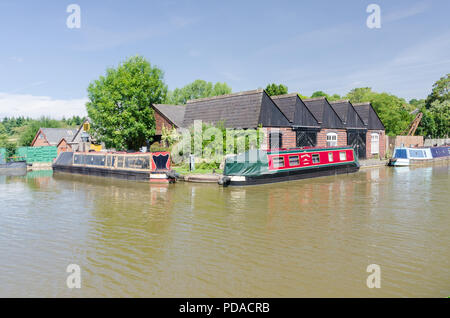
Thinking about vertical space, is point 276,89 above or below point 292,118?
above

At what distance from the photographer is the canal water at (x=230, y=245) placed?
5.88 m

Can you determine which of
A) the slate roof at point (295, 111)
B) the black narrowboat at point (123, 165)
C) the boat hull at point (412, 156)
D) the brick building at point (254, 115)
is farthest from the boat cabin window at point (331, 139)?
the black narrowboat at point (123, 165)

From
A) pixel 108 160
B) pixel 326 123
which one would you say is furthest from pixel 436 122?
pixel 108 160

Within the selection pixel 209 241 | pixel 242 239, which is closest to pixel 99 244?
pixel 209 241

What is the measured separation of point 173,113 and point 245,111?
30.1 feet

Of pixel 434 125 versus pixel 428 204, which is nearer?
pixel 428 204

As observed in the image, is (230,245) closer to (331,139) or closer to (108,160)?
(108,160)

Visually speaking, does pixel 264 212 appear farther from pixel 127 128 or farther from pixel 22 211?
pixel 127 128

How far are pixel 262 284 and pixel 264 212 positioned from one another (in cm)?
576

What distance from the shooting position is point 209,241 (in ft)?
27.7

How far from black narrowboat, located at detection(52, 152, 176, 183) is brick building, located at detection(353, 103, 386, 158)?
74.9 ft

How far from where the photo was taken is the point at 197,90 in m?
61.1

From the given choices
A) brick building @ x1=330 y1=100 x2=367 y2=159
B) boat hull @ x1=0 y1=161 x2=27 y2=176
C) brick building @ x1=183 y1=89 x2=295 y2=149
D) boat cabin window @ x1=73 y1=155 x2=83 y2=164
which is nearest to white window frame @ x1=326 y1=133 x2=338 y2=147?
brick building @ x1=330 y1=100 x2=367 y2=159
